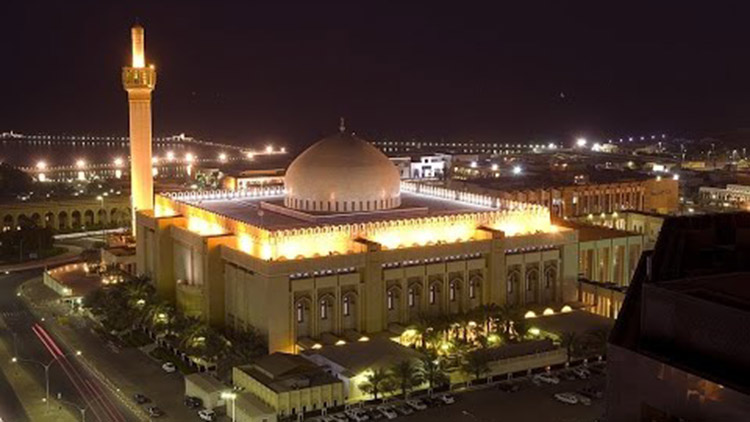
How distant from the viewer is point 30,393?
151 ft

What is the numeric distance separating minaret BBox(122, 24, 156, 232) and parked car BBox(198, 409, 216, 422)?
33.3 metres

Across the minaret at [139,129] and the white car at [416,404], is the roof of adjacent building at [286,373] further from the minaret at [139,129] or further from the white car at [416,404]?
the minaret at [139,129]

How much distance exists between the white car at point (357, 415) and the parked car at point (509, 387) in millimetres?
7530

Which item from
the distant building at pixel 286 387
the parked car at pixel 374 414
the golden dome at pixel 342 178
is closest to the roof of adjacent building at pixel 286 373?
the distant building at pixel 286 387

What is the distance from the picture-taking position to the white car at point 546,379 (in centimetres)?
4634

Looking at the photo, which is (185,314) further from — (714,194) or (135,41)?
(714,194)

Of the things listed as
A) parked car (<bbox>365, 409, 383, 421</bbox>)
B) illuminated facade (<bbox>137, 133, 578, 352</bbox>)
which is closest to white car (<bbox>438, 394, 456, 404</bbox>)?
parked car (<bbox>365, 409, 383, 421</bbox>)

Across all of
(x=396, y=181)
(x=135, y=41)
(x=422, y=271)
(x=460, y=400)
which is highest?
(x=135, y=41)

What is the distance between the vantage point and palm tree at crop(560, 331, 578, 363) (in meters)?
48.4

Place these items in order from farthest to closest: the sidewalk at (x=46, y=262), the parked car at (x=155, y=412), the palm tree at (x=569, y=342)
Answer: the sidewalk at (x=46, y=262)
the palm tree at (x=569, y=342)
the parked car at (x=155, y=412)

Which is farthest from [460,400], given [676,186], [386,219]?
[676,186]

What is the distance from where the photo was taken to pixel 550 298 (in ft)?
194

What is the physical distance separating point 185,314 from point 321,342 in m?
11.7

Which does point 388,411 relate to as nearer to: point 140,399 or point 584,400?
point 584,400
